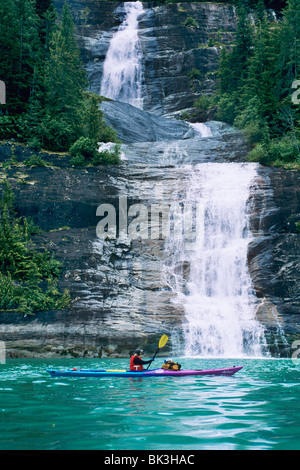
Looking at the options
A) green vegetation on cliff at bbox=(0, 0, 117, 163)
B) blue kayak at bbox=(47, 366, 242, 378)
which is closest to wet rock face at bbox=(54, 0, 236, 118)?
green vegetation on cliff at bbox=(0, 0, 117, 163)

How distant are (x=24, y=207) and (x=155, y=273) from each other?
926 cm

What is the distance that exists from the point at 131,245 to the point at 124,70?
97.8ft

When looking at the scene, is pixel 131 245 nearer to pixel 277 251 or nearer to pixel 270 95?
pixel 277 251

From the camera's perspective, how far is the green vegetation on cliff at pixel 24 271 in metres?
22.4

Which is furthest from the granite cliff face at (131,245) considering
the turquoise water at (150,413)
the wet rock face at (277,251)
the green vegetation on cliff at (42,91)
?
the turquoise water at (150,413)

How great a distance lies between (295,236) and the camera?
85.5 feet

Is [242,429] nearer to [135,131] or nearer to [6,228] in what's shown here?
[6,228]

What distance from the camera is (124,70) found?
5000cm

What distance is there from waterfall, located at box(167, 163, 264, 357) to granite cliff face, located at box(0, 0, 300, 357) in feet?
1.76

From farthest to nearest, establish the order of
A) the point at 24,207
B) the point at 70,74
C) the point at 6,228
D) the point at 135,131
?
1. the point at 135,131
2. the point at 70,74
3. the point at 24,207
4. the point at 6,228

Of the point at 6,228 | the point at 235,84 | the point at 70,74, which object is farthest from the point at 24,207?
the point at 235,84

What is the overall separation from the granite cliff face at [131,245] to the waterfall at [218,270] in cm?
54

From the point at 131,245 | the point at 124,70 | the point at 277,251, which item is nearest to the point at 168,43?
the point at 124,70

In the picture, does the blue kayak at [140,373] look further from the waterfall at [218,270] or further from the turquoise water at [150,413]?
the waterfall at [218,270]
